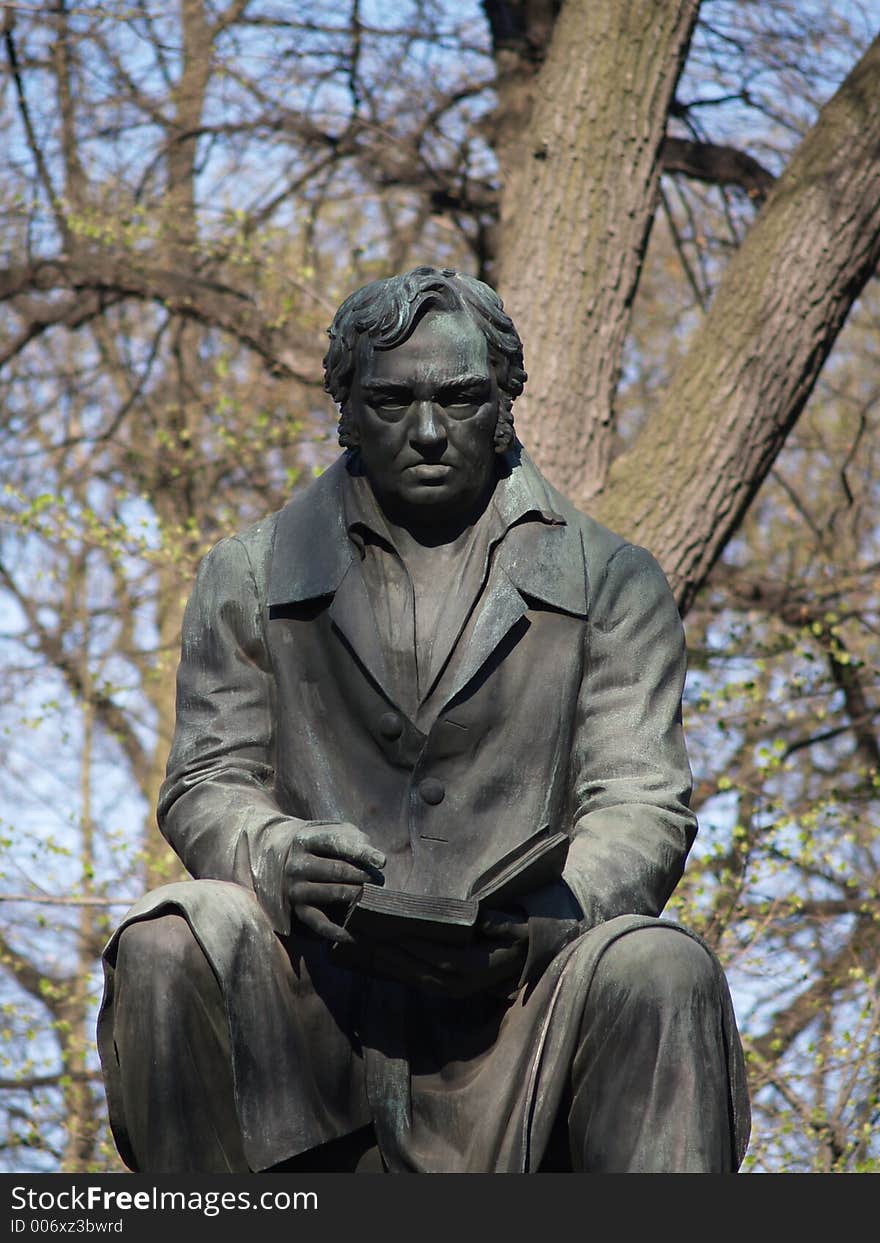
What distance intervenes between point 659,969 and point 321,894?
58cm

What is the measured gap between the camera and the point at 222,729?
483cm

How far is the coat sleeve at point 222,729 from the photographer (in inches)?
181

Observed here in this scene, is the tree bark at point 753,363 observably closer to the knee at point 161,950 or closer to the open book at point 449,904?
the open book at point 449,904

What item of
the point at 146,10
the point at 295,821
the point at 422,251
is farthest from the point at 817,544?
the point at 295,821

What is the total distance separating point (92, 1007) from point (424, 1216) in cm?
705

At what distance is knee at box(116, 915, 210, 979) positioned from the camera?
4.25 m

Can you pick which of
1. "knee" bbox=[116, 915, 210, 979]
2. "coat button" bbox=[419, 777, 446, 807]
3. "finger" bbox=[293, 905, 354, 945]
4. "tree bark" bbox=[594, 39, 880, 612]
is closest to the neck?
"coat button" bbox=[419, 777, 446, 807]

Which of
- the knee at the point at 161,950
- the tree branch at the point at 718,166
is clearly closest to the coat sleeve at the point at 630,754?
the knee at the point at 161,950

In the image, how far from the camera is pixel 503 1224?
13.2ft

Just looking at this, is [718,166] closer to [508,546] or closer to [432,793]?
[508,546]

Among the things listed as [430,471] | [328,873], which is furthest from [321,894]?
[430,471]

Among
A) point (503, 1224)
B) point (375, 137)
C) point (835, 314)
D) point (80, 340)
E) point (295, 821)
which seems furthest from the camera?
point (80, 340)

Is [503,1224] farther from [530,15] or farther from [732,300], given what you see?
[530,15]

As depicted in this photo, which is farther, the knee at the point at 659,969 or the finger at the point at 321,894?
the finger at the point at 321,894
